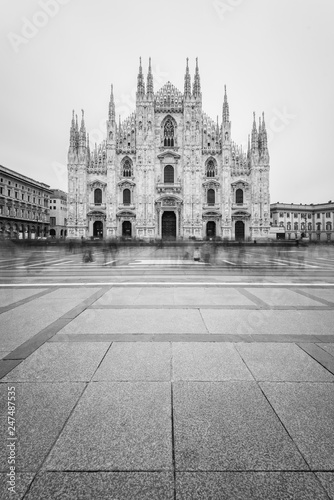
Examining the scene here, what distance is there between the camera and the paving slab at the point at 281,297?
224 inches

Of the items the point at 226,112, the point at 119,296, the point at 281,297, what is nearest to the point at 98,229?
the point at 226,112

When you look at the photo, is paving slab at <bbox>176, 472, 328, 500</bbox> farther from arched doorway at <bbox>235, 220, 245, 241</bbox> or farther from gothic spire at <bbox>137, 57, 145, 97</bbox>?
gothic spire at <bbox>137, 57, 145, 97</bbox>

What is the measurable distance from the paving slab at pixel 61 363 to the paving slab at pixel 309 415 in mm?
1882

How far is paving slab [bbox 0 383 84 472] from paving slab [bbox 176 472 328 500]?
0.98 meters

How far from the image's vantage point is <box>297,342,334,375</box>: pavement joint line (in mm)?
3002

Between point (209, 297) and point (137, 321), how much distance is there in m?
2.26

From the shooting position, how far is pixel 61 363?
10.0 ft

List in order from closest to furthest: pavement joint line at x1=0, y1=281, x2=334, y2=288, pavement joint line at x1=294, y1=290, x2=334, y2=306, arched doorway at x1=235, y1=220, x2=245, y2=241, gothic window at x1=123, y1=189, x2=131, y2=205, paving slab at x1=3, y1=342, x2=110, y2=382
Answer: paving slab at x1=3, y1=342, x2=110, y2=382
pavement joint line at x1=294, y1=290, x2=334, y2=306
pavement joint line at x1=0, y1=281, x2=334, y2=288
gothic window at x1=123, y1=189, x2=131, y2=205
arched doorway at x1=235, y1=220, x2=245, y2=241

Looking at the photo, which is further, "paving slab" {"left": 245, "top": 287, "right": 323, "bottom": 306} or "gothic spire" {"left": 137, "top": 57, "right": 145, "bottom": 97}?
"gothic spire" {"left": 137, "top": 57, "right": 145, "bottom": 97}

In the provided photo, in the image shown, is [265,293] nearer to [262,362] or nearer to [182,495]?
[262,362]

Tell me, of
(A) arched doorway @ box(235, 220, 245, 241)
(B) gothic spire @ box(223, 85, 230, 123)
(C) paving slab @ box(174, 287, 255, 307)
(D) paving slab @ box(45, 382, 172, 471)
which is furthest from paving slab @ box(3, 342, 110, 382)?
(B) gothic spire @ box(223, 85, 230, 123)

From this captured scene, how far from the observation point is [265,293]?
262 inches

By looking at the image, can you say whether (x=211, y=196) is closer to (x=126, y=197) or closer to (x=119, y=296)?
(x=126, y=197)

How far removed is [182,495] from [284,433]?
0.93 meters
